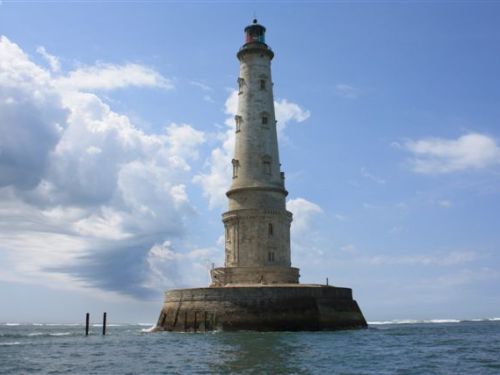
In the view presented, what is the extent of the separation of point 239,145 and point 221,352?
22266mm

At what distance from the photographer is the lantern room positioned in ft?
150

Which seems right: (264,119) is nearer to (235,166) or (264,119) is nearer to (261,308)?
(235,166)

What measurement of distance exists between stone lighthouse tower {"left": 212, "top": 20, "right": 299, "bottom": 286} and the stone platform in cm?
492

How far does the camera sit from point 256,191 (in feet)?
139

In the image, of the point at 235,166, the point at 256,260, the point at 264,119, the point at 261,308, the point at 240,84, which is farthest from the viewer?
the point at 240,84

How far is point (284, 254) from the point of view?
42125mm

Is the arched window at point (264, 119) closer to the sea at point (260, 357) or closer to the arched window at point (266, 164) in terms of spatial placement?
the arched window at point (266, 164)

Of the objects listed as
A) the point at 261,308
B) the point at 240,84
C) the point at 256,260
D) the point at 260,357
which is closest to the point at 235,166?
the point at 240,84

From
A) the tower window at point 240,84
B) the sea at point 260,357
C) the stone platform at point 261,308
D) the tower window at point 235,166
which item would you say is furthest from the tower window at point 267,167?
the sea at point 260,357

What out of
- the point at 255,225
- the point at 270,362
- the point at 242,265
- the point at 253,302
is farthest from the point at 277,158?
the point at 270,362

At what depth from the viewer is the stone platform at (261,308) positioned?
1373 inches

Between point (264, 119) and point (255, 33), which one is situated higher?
point (255, 33)

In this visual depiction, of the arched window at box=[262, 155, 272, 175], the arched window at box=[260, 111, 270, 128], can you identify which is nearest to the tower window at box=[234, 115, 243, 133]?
the arched window at box=[260, 111, 270, 128]

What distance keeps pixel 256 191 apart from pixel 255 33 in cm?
1273
